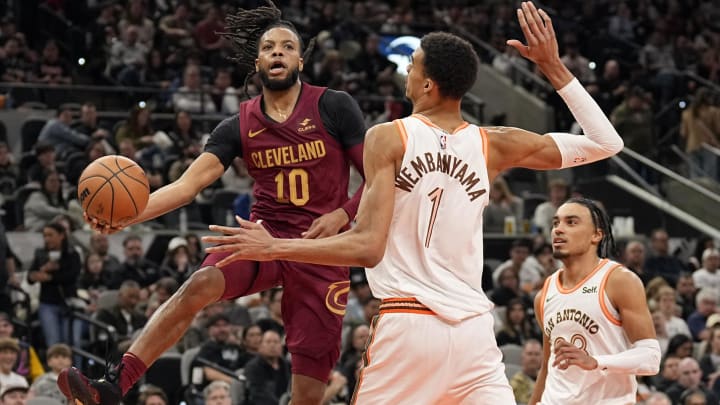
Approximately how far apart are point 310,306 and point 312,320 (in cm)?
8

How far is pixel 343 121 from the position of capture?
21.8ft

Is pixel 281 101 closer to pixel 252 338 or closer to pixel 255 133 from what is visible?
pixel 255 133

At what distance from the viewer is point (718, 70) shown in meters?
21.3

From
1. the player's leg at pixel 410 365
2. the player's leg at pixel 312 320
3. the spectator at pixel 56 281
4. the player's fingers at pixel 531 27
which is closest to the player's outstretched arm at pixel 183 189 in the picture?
the player's leg at pixel 312 320

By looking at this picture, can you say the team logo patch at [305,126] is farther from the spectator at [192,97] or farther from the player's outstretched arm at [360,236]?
the spectator at [192,97]

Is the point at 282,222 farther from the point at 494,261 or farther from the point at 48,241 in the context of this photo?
the point at 494,261

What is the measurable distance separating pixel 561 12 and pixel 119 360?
18.7m

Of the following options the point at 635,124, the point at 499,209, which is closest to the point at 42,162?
the point at 499,209

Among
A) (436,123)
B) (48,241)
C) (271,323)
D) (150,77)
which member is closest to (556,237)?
(436,123)

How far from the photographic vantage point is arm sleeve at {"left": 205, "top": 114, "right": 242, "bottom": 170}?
6652 mm

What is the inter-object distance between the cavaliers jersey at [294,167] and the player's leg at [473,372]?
67.2 inches

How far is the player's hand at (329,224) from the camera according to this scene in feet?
19.9

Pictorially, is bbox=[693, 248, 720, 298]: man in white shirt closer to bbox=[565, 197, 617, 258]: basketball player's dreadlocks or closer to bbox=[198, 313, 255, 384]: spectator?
bbox=[198, 313, 255, 384]: spectator

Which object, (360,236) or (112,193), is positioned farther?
(112,193)
